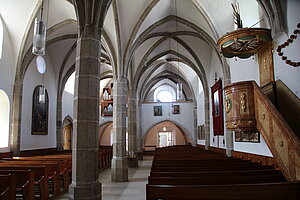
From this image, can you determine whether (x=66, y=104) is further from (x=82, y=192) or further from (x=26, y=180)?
(x=82, y=192)

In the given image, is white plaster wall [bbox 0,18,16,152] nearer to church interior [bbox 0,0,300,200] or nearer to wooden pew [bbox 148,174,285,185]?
church interior [bbox 0,0,300,200]

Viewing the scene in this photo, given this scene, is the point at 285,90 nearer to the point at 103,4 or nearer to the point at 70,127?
the point at 103,4

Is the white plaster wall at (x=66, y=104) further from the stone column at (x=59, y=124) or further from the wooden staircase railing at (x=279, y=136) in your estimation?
the wooden staircase railing at (x=279, y=136)

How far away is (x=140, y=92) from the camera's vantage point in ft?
72.8

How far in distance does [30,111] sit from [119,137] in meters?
6.16

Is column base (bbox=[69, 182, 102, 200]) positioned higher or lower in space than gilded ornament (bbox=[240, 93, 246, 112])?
lower

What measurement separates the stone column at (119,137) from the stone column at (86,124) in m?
4.59

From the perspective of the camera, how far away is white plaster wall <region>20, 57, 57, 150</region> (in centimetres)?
1300

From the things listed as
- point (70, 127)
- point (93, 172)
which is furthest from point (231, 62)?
point (70, 127)

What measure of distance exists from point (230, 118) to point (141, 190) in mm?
3669

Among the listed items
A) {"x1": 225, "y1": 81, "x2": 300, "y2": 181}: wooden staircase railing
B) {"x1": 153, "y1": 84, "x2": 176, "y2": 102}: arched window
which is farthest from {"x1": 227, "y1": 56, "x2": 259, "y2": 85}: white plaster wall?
{"x1": 153, "y1": 84, "x2": 176, "y2": 102}: arched window

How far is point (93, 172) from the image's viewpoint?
17.4 ft

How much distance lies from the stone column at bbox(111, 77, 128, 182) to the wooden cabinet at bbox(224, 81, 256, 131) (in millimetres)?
4775

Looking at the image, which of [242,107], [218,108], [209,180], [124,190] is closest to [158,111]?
[218,108]
